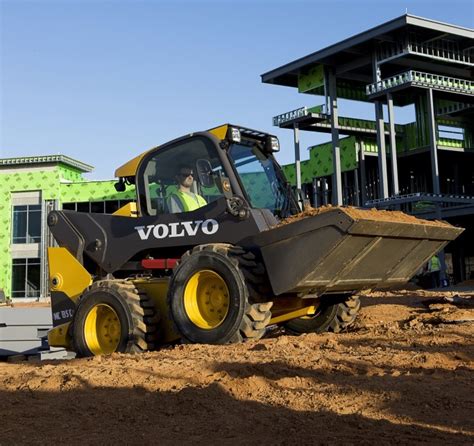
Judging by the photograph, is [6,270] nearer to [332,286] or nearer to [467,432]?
[332,286]

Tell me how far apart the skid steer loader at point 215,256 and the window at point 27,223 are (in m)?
34.4

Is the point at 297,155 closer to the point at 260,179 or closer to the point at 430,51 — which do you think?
the point at 430,51

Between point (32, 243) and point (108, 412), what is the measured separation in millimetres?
39415

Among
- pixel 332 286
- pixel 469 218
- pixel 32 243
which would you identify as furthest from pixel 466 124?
pixel 332 286

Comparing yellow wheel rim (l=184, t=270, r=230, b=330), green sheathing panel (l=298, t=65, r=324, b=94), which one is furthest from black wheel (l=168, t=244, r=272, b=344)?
green sheathing panel (l=298, t=65, r=324, b=94)

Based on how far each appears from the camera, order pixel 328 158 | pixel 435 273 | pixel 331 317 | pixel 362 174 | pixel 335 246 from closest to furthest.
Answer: pixel 335 246 → pixel 331 317 → pixel 435 273 → pixel 362 174 → pixel 328 158

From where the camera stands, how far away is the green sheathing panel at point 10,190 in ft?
138

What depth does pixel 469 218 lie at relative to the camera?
112 feet

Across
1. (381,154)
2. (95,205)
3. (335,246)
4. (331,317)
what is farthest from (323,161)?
(335,246)

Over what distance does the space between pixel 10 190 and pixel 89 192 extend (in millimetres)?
5431

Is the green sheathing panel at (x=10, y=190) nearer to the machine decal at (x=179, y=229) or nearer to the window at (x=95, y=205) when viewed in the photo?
the window at (x=95, y=205)

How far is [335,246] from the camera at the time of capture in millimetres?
6395

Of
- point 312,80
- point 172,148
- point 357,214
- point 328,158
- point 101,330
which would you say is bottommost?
point 101,330

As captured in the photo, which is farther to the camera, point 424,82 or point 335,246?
point 424,82
